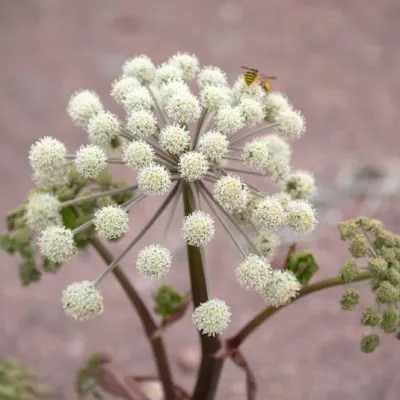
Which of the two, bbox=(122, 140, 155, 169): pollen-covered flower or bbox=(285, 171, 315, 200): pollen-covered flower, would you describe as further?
bbox=(285, 171, 315, 200): pollen-covered flower

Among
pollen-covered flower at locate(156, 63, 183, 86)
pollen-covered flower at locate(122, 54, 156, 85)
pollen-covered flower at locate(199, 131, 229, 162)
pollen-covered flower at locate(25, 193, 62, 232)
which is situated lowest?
pollen-covered flower at locate(199, 131, 229, 162)

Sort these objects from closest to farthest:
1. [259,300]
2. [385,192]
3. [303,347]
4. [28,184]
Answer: [303,347] < [259,300] < [385,192] < [28,184]

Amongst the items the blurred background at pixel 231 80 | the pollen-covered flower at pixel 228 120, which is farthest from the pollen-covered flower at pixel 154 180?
the blurred background at pixel 231 80

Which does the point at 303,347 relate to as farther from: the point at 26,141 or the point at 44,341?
the point at 26,141

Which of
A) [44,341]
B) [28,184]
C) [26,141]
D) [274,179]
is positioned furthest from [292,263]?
[26,141]

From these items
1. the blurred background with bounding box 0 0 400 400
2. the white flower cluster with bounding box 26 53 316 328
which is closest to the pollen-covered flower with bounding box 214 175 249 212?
the white flower cluster with bounding box 26 53 316 328

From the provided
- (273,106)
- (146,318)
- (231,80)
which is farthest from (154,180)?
(231,80)

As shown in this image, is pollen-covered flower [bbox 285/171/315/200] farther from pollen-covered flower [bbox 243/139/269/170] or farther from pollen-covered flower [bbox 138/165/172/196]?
pollen-covered flower [bbox 138/165/172/196]
